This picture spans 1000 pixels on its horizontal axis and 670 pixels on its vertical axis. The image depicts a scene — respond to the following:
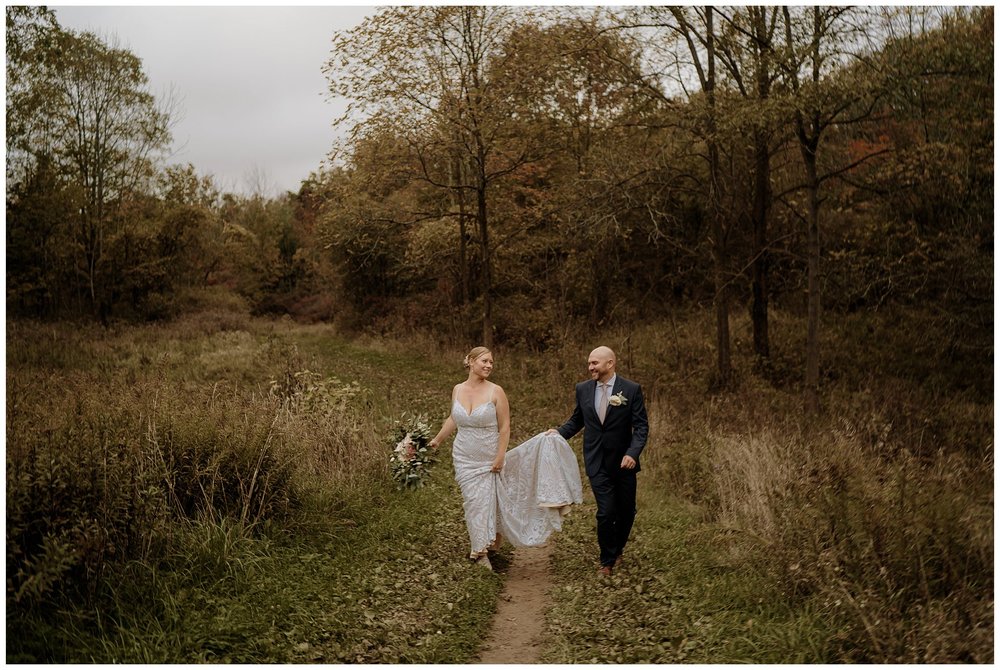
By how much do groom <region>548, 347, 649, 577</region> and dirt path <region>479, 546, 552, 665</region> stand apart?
0.68 meters

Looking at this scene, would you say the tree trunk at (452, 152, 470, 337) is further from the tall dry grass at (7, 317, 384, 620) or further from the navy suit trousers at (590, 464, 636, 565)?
the navy suit trousers at (590, 464, 636, 565)

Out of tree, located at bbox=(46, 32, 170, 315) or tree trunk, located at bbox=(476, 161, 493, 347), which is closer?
tree trunk, located at bbox=(476, 161, 493, 347)

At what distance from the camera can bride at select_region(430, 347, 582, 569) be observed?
714 centimetres

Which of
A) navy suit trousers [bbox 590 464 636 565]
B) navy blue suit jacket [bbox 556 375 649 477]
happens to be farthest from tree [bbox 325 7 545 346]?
navy suit trousers [bbox 590 464 636 565]

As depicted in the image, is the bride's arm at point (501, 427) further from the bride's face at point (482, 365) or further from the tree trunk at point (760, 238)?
the tree trunk at point (760, 238)

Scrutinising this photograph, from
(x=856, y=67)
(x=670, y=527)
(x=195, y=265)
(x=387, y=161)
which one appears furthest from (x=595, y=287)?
(x=195, y=265)

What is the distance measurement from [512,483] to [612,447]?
1.19m

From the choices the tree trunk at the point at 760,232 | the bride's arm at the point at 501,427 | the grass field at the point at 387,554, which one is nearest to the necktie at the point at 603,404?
the bride's arm at the point at 501,427

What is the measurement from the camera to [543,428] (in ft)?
47.5

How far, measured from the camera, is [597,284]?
84.7 ft

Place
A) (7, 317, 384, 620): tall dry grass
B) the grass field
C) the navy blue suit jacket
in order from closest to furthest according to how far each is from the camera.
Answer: the grass field < (7, 317, 384, 620): tall dry grass < the navy blue suit jacket

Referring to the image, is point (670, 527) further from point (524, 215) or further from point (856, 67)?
point (524, 215)

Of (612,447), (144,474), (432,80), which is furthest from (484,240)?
(144,474)

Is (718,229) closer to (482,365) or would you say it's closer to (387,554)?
(482,365)
